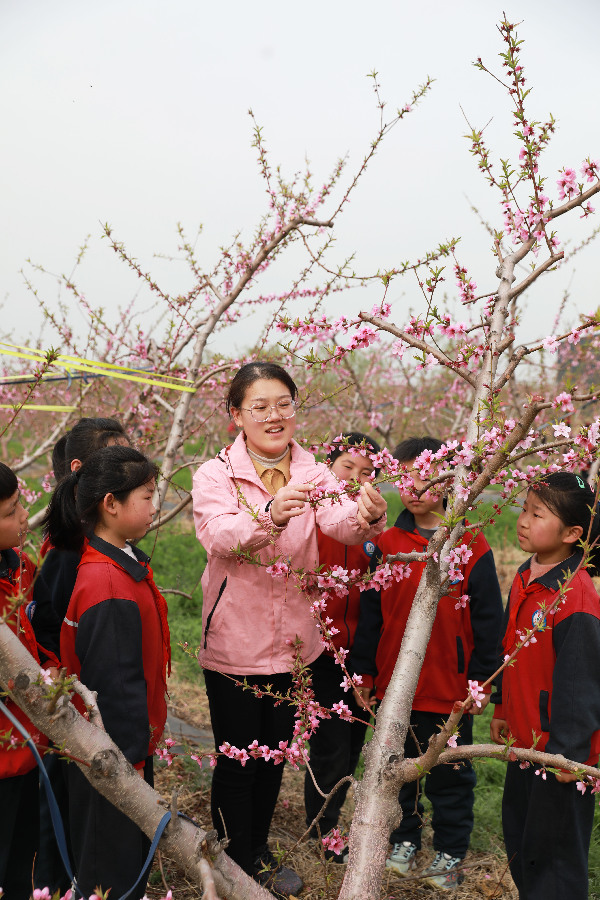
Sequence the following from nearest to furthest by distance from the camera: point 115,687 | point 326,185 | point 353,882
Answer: point 353,882
point 115,687
point 326,185

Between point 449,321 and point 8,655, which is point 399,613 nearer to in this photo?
point 449,321

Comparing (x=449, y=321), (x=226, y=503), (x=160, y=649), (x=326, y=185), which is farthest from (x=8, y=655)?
(x=326, y=185)

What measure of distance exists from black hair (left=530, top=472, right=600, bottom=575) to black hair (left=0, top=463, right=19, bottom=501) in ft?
5.41

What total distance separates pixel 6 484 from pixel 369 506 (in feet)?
3.58

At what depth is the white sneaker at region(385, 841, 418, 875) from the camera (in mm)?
2908

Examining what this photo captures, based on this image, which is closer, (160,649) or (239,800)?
(160,649)

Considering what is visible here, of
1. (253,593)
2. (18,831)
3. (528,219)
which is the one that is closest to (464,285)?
(528,219)

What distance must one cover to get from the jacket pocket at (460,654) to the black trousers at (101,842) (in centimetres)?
135

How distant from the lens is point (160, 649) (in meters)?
2.31

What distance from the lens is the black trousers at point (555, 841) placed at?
2.23 metres

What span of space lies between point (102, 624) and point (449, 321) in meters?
1.31

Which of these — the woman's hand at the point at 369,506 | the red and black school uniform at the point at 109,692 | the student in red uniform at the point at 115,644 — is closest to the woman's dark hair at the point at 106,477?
the student in red uniform at the point at 115,644

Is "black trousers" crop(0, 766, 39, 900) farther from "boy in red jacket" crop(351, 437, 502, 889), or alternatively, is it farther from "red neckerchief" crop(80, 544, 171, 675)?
"boy in red jacket" crop(351, 437, 502, 889)

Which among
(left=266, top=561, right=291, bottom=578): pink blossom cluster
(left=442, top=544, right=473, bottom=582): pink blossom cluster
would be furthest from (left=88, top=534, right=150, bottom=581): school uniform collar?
(left=442, top=544, right=473, bottom=582): pink blossom cluster
